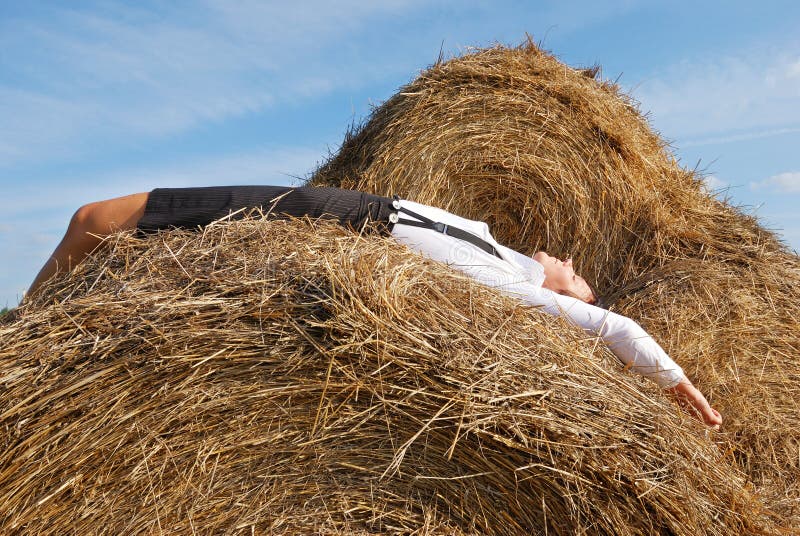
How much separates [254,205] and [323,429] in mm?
1033

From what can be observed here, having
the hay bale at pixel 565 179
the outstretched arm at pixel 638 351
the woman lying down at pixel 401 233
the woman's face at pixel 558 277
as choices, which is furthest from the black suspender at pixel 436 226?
the hay bale at pixel 565 179

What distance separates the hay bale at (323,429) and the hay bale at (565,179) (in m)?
1.56

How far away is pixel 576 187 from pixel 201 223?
6.28ft

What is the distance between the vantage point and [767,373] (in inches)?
112

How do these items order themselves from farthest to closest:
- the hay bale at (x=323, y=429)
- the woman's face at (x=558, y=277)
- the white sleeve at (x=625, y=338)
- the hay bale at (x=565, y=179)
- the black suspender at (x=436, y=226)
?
the hay bale at (x=565, y=179) → the woman's face at (x=558, y=277) → the black suspender at (x=436, y=226) → the white sleeve at (x=625, y=338) → the hay bale at (x=323, y=429)

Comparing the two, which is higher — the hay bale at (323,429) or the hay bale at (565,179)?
Result: the hay bale at (565,179)

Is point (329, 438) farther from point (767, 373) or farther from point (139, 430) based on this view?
point (767, 373)

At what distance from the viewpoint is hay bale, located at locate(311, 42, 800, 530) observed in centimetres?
335

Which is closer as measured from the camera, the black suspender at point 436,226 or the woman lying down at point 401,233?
the woman lying down at point 401,233

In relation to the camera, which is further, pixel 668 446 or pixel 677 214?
pixel 677 214

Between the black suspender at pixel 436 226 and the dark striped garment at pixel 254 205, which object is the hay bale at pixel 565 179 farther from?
the dark striped garment at pixel 254 205

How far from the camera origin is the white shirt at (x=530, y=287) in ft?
7.25

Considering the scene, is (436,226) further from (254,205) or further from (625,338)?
(625,338)

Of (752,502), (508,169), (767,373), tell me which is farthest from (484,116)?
(752,502)
